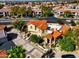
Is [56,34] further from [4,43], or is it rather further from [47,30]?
[4,43]

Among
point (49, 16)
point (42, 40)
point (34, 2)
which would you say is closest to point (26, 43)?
point (42, 40)

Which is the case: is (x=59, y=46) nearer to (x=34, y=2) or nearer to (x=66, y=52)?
(x=66, y=52)

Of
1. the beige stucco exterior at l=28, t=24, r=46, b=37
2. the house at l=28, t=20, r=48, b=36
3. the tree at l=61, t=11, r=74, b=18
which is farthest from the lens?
the tree at l=61, t=11, r=74, b=18

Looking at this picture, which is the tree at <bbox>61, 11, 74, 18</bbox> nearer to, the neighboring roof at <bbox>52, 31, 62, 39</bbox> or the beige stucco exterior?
the beige stucco exterior

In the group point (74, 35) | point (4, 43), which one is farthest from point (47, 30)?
point (4, 43)

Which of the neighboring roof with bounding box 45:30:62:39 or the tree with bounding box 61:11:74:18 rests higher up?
the neighboring roof with bounding box 45:30:62:39

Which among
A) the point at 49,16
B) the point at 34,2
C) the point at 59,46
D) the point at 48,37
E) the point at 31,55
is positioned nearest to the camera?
the point at 31,55

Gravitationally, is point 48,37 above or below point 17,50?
below

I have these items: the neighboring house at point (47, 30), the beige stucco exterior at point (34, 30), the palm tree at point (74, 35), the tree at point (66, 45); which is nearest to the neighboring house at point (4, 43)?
the neighboring house at point (47, 30)

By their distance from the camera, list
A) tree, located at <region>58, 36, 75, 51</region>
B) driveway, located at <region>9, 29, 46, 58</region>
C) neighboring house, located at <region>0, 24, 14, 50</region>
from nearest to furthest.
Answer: driveway, located at <region>9, 29, 46, 58</region> < neighboring house, located at <region>0, 24, 14, 50</region> < tree, located at <region>58, 36, 75, 51</region>

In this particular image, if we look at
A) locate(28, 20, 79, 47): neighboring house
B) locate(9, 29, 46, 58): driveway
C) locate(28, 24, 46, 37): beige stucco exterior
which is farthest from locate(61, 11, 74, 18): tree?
locate(9, 29, 46, 58): driveway

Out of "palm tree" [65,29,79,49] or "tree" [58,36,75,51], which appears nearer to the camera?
"tree" [58,36,75,51]
